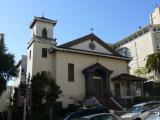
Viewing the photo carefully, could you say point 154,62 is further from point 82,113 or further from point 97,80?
point 82,113

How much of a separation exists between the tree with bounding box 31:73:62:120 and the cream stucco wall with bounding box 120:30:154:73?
22.4 metres

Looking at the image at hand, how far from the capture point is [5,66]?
32.8 m

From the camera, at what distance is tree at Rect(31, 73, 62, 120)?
27966 mm

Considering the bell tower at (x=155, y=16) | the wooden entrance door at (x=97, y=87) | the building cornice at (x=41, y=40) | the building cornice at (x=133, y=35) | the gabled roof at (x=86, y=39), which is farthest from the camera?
the bell tower at (x=155, y=16)

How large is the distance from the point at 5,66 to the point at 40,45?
668 centimetres

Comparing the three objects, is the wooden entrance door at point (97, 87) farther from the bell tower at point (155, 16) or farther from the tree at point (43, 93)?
the bell tower at point (155, 16)

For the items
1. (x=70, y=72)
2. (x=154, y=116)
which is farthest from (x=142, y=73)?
(x=154, y=116)

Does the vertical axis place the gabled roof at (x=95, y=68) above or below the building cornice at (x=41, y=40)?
below

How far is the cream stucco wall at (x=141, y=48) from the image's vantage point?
48841 mm

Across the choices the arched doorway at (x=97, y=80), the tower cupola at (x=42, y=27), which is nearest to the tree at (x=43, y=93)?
the arched doorway at (x=97, y=80)

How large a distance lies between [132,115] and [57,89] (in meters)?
9.78

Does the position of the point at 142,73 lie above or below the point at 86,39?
below

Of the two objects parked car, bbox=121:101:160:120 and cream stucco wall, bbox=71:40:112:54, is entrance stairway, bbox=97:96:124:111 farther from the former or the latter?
parked car, bbox=121:101:160:120

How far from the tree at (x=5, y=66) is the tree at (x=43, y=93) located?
333cm
